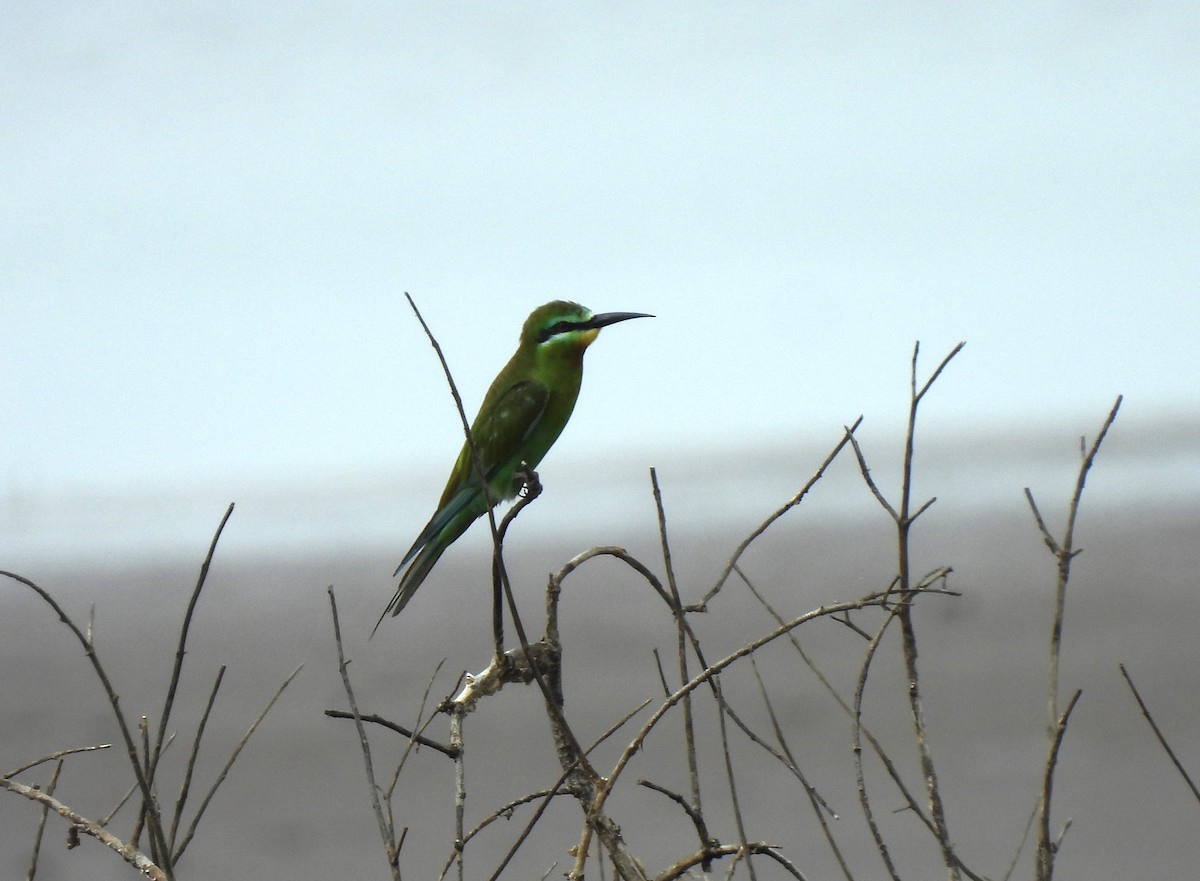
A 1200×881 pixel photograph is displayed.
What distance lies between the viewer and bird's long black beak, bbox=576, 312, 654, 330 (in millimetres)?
4066

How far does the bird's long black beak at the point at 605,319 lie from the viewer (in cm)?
407

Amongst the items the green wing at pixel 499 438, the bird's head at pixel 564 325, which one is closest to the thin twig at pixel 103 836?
the green wing at pixel 499 438

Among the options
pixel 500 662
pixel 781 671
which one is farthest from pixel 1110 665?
pixel 500 662

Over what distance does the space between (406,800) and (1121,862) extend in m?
4.23

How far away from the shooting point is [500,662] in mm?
1813

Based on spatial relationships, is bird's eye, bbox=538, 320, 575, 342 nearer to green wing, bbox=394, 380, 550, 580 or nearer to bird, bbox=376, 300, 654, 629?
bird, bbox=376, 300, 654, 629

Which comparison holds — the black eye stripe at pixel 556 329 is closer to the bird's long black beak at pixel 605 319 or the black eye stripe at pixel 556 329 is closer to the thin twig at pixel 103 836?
the bird's long black beak at pixel 605 319

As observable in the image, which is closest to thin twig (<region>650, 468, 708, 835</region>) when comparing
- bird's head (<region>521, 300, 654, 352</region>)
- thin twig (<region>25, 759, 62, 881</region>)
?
thin twig (<region>25, 759, 62, 881</region>)

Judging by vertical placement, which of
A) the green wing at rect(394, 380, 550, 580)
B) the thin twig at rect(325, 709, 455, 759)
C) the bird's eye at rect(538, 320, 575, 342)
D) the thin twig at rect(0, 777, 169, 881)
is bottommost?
the thin twig at rect(0, 777, 169, 881)

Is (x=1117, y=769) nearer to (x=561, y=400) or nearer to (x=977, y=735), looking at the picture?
(x=977, y=735)

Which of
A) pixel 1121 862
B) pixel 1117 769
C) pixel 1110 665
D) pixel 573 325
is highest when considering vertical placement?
pixel 573 325

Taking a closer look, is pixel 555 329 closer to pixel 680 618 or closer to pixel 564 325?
pixel 564 325

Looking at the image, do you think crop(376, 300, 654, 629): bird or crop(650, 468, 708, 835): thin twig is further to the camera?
crop(376, 300, 654, 629): bird

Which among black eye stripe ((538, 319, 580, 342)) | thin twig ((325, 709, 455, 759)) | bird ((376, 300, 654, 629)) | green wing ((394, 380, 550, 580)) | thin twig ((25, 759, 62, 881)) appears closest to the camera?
thin twig ((325, 709, 455, 759))
